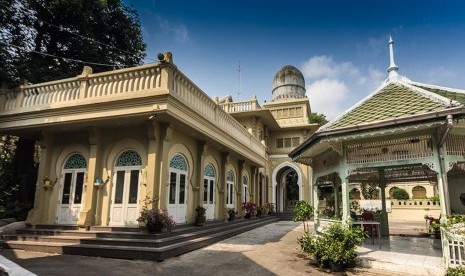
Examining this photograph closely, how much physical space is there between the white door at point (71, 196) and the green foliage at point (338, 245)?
314 inches

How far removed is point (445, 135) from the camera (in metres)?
6.16

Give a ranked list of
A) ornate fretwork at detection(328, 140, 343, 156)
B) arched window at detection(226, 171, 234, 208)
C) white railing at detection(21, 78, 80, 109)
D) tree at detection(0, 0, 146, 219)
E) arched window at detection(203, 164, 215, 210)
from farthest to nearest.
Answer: arched window at detection(226, 171, 234, 208), arched window at detection(203, 164, 215, 210), tree at detection(0, 0, 146, 219), white railing at detection(21, 78, 80, 109), ornate fretwork at detection(328, 140, 343, 156)

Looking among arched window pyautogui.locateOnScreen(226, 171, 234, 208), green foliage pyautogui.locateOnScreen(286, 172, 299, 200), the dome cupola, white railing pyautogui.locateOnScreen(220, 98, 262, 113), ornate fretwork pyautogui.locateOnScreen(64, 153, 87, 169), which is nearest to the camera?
ornate fretwork pyautogui.locateOnScreen(64, 153, 87, 169)

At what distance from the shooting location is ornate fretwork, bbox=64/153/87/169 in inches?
412

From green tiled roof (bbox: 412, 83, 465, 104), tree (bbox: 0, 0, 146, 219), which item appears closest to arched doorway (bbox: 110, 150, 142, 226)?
tree (bbox: 0, 0, 146, 219)

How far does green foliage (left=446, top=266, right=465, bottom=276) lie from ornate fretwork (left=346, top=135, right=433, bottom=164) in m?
2.33

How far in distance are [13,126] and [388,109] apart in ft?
39.8

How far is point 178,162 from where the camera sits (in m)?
10.6

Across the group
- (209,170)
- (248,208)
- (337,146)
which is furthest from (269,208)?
(337,146)

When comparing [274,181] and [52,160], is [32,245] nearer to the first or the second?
[52,160]

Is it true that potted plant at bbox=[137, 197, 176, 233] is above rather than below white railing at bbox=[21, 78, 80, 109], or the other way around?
below

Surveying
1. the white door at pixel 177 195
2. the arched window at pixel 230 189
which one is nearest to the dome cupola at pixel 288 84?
the arched window at pixel 230 189

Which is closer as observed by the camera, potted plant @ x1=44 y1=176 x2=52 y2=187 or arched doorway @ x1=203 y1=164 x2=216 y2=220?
potted plant @ x1=44 y1=176 x2=52 y2=187

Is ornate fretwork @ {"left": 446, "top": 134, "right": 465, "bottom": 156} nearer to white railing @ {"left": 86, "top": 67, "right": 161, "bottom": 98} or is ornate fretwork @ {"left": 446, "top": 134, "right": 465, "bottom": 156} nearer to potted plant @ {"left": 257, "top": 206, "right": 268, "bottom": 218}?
white railing @ {"left": 86, "top": 67, "right": 161, "bottom": 98}
